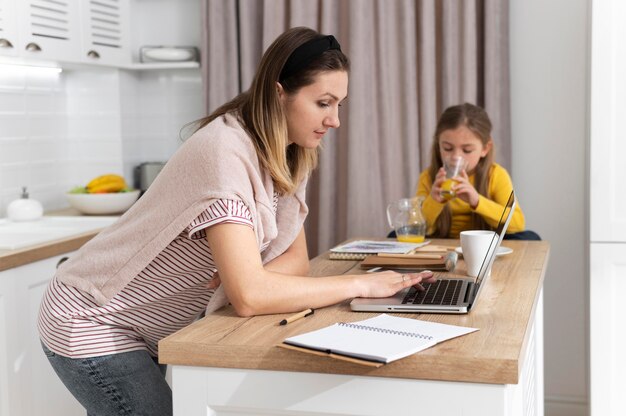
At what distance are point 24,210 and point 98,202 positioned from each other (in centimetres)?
34

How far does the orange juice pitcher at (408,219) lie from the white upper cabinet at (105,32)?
1728 millimetres

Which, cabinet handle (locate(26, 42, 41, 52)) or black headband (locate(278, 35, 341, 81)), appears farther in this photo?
cabinet handle (locate(26, 42, 41, 52))

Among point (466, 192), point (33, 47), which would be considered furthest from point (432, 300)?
point (33, 47)

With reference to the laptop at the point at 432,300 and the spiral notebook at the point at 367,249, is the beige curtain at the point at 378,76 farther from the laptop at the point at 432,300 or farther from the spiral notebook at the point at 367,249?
the laptop at the point at 432,300

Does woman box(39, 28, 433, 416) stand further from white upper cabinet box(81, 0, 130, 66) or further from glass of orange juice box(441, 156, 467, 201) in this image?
white upper cabinet box(81, 0, 130, 66)

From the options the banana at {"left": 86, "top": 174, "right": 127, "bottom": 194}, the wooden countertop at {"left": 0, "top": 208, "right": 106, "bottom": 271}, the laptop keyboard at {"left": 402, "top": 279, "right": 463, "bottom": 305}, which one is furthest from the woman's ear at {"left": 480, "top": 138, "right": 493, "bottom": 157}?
the banana at {"left": 86, "top": 174, "right": 127, "bottom": 194}

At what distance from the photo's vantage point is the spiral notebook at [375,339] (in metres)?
1.39

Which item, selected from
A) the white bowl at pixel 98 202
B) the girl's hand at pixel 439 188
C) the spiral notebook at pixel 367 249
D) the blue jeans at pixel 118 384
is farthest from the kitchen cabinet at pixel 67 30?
the blue jeans at pixel 118 384

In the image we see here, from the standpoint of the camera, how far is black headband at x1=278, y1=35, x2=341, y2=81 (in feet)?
5.97

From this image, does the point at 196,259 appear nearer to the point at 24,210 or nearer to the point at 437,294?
the point at 437,294

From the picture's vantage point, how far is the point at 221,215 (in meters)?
1.62

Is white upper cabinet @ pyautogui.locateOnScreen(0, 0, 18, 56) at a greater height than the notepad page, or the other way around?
white upper cabinet @ pyautogui.locateOnScreen(0, 0, 18, 56)
